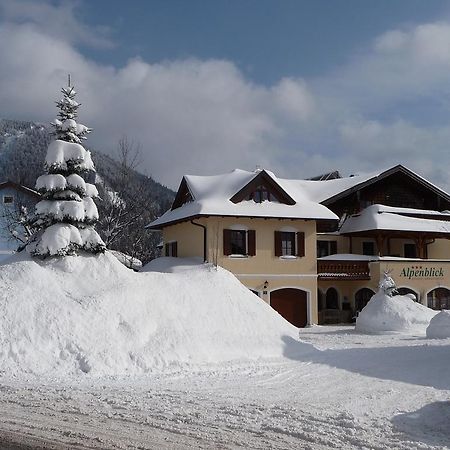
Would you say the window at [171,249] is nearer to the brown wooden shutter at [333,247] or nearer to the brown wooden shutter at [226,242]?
the brown wooden shutter at [226,242]

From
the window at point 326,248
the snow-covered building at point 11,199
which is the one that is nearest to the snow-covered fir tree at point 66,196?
the window at point 326,248

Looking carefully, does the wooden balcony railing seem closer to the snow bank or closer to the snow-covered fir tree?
the snow bank

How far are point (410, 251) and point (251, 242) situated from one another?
12497 millimetres

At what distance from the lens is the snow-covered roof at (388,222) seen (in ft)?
111

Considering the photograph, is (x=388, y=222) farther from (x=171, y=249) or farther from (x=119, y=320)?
(x=119, y=320)

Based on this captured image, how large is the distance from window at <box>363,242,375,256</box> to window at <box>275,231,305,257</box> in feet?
21.5

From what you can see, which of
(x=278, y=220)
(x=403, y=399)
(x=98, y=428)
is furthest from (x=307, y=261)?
(x=98, y=428)

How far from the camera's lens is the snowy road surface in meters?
8.30

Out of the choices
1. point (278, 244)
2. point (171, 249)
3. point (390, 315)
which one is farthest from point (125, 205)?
point (390, 315)

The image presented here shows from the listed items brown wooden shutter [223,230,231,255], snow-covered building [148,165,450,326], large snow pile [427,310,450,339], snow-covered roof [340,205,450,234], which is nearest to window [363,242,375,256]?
snow-covered building [148,165,450,326]

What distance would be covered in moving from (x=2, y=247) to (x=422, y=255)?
33.6 metres

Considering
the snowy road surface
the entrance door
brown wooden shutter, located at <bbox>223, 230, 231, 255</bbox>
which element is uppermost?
brown wooden shutter, located at <bbox>223, 230, 231, 255</bbox>

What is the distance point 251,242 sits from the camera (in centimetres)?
3047

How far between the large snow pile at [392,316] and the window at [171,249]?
11044mm
